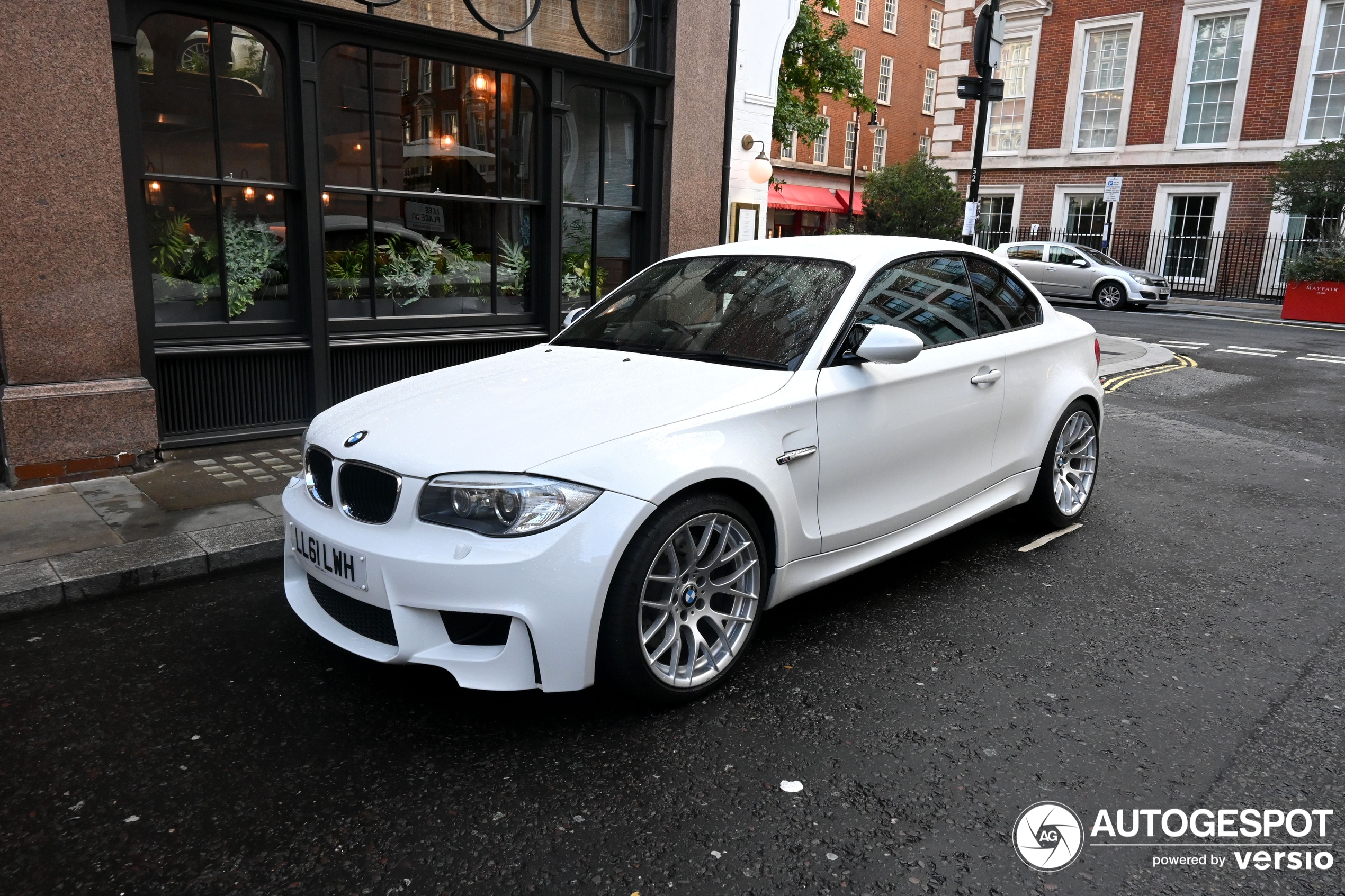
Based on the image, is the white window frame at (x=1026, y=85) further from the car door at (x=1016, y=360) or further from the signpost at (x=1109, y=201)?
the car door at (x=1016, y=360)

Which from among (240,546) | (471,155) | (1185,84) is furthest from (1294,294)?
(240,546)

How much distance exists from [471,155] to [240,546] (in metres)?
4.51

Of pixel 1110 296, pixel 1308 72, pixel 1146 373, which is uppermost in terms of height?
pixel 1308 72

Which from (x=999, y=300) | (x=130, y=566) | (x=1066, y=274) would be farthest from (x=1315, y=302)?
(x=130, y=566)

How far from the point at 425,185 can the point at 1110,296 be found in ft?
63.6

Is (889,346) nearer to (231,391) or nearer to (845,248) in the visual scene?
(845,248)

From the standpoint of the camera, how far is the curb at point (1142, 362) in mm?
12281

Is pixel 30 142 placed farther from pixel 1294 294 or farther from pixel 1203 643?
pixel 1294 294

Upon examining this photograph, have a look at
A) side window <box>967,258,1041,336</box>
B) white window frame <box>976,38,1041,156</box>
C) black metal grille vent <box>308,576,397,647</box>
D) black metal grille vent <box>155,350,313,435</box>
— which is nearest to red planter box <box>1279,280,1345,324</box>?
white window frame <box>976,38,1041,156</box>

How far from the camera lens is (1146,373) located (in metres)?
12.2

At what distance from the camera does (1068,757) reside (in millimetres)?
3115

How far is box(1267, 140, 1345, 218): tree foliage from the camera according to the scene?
74.6 feet

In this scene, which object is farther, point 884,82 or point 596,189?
point 884,82

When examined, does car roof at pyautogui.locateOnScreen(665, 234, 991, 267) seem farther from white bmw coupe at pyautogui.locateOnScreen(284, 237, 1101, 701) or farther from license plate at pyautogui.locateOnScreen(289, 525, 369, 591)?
license plate at pyautogui.locateOnScreen(289, 525, 369, 591)
